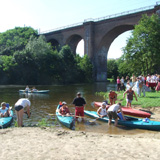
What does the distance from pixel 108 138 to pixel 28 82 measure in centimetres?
3481

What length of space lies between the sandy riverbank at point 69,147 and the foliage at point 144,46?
2047 centimetres

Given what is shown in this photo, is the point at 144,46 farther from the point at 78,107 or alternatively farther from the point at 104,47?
the point at 104,47

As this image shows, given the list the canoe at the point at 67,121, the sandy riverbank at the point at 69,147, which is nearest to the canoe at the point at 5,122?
the sandy riverbank at the point at 69,147

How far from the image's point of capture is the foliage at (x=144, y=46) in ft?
79.6

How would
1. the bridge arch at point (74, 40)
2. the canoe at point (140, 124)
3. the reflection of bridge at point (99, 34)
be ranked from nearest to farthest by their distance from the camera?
the canoe at point (140, 124) < the reflection of bridge at point (99, 34) < the bridge arch at point (74, 40)

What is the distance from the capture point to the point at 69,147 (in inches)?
195

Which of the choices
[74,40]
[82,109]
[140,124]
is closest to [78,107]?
[82,109]

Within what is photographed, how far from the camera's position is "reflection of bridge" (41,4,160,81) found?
35.7m

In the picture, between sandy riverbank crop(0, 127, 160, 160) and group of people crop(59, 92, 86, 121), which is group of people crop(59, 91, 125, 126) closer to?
group of people crop(59, 92, 86, 121)

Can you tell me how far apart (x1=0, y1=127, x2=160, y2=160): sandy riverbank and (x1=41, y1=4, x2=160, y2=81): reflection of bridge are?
31.1 meters

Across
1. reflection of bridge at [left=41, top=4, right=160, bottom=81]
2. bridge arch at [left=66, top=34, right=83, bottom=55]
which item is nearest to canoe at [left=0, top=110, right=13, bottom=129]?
reflection of bridge at [left=41, top=4, right=160, bottom=81]

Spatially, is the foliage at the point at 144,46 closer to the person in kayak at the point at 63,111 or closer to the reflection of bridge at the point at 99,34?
the reflection of bridge at the point at 99,34

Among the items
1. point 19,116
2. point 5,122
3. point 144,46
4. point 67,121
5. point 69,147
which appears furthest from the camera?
point 144,46

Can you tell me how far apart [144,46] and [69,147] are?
21902mm
